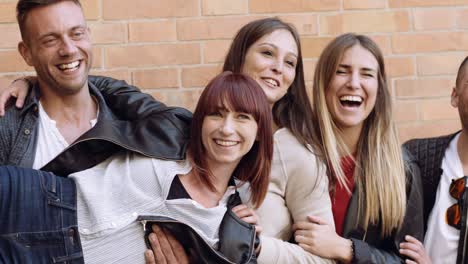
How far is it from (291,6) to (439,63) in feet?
2.79

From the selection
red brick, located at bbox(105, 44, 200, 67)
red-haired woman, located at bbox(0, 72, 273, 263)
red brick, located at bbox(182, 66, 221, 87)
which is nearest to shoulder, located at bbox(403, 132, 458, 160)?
red-haired woman, located at bbox(0, 72, 273, 263)

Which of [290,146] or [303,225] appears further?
[290,146]

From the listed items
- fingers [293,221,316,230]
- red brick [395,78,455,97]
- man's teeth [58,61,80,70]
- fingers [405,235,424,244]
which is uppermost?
man's teeth [58,61,80,70]

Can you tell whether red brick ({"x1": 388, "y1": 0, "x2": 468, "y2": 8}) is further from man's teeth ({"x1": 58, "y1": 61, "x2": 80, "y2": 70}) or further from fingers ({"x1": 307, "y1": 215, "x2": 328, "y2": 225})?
man's teeth ({"x1": 58, "y1": 61, "x2": 80, "y2": 70})

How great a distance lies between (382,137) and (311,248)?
25.9 inches

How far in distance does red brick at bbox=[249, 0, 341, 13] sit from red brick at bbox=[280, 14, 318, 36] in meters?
0.03

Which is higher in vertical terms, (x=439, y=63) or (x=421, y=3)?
(x=421, y=3)

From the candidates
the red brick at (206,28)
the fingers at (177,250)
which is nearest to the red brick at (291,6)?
the red brick at (206,28)

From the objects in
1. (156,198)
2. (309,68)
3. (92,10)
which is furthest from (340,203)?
(92,10)

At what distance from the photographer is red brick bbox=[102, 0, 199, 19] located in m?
3.81

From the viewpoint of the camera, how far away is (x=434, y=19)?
4.06 metres

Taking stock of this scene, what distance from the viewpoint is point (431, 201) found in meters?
3.43

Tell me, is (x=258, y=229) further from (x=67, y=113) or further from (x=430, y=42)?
(x=430, y=42)

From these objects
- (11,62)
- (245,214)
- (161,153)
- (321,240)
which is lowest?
(321,240)
